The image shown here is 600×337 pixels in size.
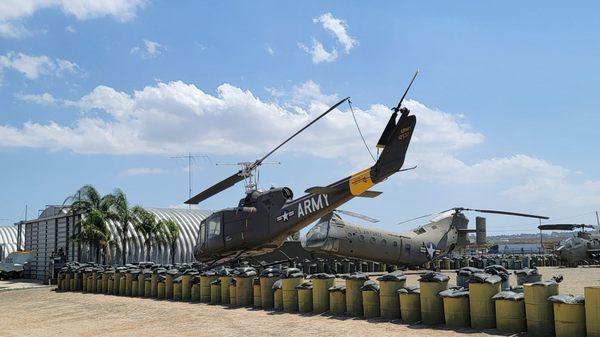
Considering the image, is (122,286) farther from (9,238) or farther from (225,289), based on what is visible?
(9,238)

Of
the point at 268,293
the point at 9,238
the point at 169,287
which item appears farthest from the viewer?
the point at 9,238

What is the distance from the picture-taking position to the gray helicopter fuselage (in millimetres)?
24953

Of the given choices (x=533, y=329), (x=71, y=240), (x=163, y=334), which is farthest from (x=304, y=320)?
(x=71, y=240)

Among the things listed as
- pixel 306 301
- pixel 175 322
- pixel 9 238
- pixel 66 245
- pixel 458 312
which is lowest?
pixel 175 322

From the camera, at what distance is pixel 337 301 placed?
12219 millimetres

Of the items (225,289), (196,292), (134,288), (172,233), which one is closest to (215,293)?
(225,289)

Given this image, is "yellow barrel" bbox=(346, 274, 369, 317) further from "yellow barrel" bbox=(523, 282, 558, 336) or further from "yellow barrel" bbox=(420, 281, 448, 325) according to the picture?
"yellow barrel" bbox=(523, 282, 558, 336)

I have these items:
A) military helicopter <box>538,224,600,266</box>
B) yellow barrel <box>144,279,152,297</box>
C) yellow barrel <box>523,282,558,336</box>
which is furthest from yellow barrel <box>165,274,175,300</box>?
military helicopter <box>538,224,600,266</box>

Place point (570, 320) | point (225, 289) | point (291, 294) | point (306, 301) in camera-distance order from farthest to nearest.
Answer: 1. point (225, 289)
2. point (291, 294)
3. point (306, 301)
4. point (570, 320)

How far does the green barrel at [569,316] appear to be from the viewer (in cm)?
828

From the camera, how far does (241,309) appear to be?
1416cm

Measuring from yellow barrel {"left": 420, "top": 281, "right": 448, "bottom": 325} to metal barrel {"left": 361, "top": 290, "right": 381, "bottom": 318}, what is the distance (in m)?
1.29

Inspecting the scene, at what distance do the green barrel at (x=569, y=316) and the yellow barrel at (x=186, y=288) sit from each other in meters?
11.6

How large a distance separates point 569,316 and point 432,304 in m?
2.59
